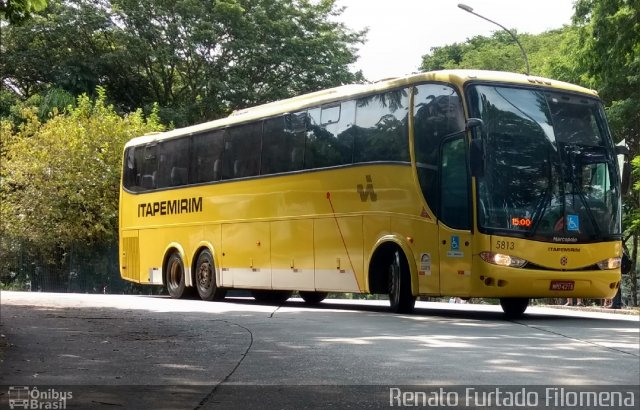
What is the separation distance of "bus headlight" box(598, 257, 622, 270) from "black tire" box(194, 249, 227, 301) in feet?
30.5

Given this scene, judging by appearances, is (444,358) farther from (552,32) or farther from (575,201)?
(552,32)

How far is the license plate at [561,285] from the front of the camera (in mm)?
15344

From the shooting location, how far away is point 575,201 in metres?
15.6

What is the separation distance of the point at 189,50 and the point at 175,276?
17.8 m

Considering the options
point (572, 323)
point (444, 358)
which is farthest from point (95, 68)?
point (444, 358)

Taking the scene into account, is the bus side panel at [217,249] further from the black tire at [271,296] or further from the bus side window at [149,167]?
the bus side window at [149,167]

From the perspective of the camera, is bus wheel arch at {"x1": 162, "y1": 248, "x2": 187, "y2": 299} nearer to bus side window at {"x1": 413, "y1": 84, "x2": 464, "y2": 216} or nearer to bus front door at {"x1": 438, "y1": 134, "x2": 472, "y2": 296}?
bus side window at {"x1": 413, "y1": 84, "x2": 464, "y2": 216}

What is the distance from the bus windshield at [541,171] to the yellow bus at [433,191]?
19 millimetres

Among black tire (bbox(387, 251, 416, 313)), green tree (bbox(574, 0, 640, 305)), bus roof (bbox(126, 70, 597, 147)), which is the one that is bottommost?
black tire (bbox(387, 251, 416, 313))

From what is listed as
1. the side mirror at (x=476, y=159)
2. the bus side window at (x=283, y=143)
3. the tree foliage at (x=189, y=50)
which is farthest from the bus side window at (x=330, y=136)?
the tree foliage at (x=189, y=50)

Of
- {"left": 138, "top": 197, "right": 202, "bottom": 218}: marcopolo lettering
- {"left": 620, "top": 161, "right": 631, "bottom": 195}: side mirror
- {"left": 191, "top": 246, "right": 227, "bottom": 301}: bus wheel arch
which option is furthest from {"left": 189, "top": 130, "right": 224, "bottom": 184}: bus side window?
{"left": 620, "top": 161, "right": 631, "bottom": 195}: side mirror

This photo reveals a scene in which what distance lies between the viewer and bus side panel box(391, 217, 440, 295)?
1584cm

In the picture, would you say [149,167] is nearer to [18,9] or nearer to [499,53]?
[18,9]

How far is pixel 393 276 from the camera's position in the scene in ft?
55.7
